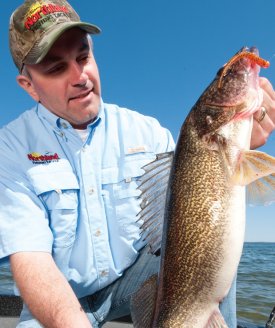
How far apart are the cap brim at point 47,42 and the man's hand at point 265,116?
→ 161 cm

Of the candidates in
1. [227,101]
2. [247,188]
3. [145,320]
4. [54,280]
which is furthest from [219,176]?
[54,280]

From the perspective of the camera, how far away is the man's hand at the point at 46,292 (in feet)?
9.42

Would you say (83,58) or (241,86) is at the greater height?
(83,58)

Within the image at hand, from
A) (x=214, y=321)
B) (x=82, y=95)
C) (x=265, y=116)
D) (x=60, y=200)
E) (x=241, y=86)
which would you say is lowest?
(x=214, y=321)

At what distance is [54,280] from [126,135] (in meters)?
1.45

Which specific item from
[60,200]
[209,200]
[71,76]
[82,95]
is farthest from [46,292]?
[71,76]

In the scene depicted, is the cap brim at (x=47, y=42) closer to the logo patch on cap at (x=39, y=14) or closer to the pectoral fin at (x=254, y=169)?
the logo patch on cap at (x=39, y=14)

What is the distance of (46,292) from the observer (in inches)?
119

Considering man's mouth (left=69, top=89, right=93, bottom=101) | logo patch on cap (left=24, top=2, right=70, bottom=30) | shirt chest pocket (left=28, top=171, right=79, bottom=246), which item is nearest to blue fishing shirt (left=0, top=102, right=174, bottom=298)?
shirt chest pocket (left=28, top=171, right=79, bottom=246)

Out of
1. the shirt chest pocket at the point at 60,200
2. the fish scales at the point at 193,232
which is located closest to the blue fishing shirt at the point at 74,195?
the shirt chest pocket at the point at 60,200

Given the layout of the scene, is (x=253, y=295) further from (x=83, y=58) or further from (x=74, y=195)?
(x=83, y=58)

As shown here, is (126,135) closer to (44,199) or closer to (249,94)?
(44,199)

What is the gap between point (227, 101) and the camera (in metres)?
2.68

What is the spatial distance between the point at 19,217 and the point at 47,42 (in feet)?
4.61
